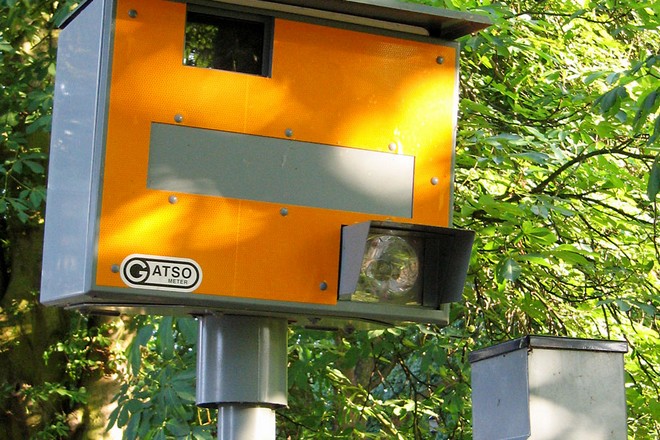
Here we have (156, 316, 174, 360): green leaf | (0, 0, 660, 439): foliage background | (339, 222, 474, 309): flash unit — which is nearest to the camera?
(339, 222, 474, 309): flash unit

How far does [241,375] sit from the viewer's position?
2.18 meters

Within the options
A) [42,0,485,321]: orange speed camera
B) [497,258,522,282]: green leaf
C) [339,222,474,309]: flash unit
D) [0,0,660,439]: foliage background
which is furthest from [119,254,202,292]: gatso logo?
[497,258,522,282]: green leaf

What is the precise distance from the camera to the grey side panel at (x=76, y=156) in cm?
201

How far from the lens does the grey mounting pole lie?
2.16 metres

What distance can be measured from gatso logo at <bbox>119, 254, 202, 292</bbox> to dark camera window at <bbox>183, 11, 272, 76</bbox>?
0.42 meters

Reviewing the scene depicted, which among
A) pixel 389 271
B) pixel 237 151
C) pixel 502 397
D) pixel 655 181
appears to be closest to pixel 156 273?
pixel 237 151

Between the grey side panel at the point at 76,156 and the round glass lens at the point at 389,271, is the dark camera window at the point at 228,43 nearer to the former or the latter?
the grey side panel at the point at 76,156

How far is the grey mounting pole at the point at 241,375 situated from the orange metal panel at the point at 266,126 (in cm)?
17

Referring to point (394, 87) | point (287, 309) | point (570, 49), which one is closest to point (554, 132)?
point (570, 49)

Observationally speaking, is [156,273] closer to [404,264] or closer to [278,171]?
[278,171]

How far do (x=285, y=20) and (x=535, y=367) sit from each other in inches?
34.8

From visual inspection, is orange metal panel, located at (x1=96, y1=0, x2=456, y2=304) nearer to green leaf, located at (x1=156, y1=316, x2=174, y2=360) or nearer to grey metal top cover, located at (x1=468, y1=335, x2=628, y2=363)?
grey metal top cover, located at (x1=468, y1=335, x2=628, y2=363)

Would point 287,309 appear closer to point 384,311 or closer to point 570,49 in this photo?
point 384,311

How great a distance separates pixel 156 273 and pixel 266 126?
1.25ft
